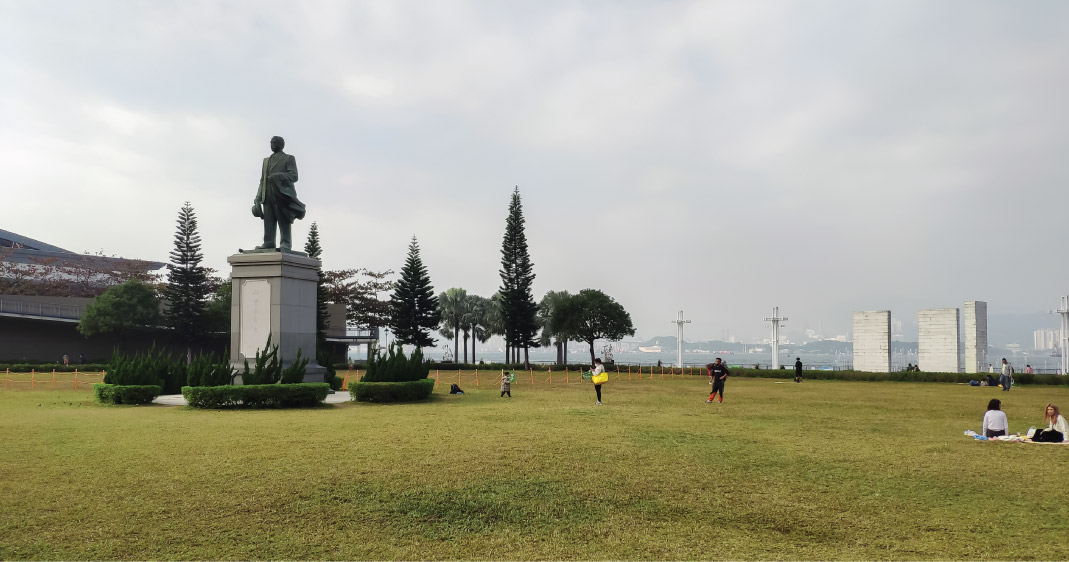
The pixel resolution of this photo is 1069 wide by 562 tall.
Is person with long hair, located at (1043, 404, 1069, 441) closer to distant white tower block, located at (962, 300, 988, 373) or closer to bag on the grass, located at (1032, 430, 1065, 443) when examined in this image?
bag on the grass, located at (1032, 430, 1065, 443)

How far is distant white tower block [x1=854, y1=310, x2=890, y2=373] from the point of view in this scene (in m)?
37.3

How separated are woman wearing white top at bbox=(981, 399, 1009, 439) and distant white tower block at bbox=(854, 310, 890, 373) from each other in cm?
2864

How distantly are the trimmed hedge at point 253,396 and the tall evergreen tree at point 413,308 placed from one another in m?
37.6

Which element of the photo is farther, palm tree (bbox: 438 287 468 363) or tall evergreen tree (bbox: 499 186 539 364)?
palm tree (bbox: 438 287 468 363)

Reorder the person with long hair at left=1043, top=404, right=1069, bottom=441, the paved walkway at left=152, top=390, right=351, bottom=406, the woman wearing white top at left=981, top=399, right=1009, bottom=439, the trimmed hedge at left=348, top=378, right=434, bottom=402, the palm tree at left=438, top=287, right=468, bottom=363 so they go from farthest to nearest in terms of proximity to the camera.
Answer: the palm tree at left=438, top=287, right=468, bottom=363 → the trimmed hedge at left=348, top=378, right=434, bottom=402 → the paved walkway at left=152, top=390, right=351, bottom=406 → the woman wearing white top at left=981, top=399, right=1009, bottom=439 → the person with long hair at left=1043, top=404, right=1069, bottom=441

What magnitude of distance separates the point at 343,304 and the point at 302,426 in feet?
173

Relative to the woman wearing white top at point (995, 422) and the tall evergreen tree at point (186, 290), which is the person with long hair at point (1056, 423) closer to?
the woman wearing white top at point (995, 422)

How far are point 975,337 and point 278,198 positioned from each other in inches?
1420

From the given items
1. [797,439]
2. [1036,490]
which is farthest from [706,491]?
[797,439]

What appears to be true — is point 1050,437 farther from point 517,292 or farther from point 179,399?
point 517,292

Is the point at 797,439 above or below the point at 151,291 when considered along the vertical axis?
below

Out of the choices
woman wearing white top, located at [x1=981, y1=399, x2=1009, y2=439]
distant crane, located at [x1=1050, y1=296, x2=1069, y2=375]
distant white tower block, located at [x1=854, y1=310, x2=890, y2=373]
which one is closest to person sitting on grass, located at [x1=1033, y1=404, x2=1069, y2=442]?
woman wearing white top, located at [x1=981, y1=399, x2=1009, y2=439]

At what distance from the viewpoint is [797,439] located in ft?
33.8

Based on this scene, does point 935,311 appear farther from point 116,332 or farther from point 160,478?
point 116,332
